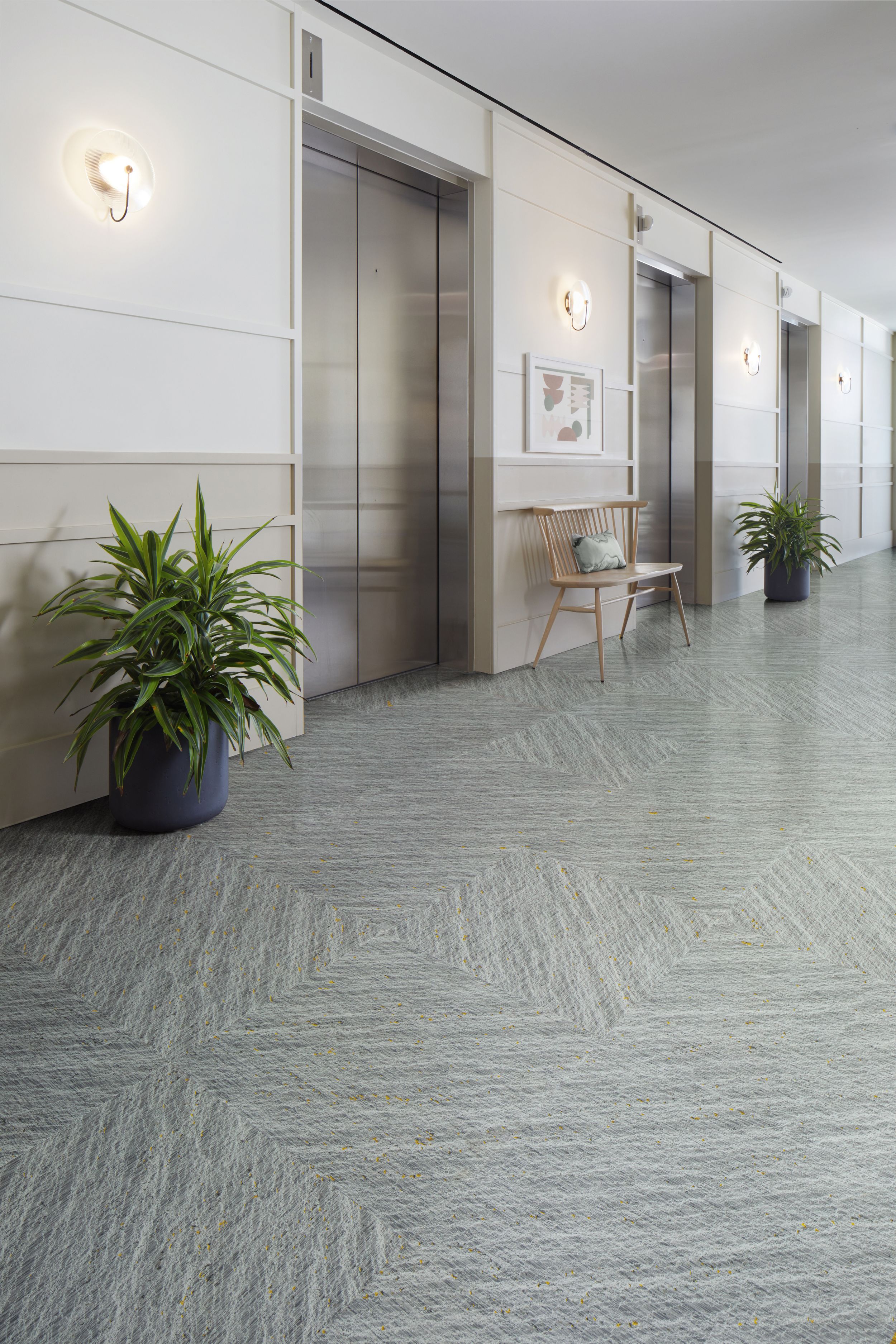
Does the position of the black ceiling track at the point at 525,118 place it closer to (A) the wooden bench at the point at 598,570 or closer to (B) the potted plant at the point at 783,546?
(A) the wooden bench at the point at 598,570

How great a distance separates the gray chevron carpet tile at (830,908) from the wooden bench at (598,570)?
2290 mm

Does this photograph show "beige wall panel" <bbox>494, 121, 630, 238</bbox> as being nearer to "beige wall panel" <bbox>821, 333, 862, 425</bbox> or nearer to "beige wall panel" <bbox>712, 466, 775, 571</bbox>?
"beige wall panel" <bbox>712, 466, 775, 571</bbox>

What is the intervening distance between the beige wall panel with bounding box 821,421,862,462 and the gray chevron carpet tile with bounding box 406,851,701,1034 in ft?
28.9

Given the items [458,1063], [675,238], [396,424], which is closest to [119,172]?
[396,424]

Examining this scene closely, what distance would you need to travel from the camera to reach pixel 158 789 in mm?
2873

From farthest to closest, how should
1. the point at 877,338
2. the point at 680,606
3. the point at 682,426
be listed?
the point at 877,338 < the point at 682,426 < the point at 680,606

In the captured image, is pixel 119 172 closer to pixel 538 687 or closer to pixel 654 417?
pixel 538 687

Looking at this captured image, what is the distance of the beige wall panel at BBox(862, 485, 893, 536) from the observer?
11977 millimetres

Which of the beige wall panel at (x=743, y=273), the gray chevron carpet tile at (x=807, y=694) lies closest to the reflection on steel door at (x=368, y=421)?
the gray chevron carpet tile at (x=807, y=694)

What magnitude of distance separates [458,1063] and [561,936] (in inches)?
21.7

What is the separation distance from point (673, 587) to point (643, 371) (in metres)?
2.12

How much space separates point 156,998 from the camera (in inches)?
79.0

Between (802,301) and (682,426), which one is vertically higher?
(802,301)

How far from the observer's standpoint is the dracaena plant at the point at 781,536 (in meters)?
7.65
